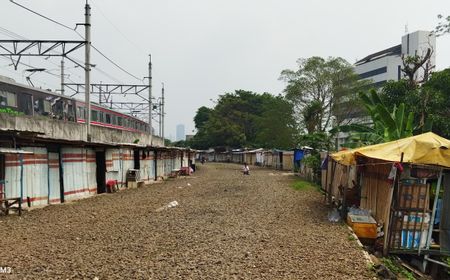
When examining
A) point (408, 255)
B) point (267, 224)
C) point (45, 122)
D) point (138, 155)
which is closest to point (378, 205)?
point (408, 255)

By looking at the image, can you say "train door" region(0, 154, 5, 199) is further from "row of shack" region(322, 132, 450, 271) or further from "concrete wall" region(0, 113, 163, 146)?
"row of shack" region(322, 132, 450, 271)

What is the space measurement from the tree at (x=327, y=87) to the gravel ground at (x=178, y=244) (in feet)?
105

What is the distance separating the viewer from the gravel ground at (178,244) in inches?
281

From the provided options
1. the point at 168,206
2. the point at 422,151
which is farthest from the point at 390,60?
the point at 422,151

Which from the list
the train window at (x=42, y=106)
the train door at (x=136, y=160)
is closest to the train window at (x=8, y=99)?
the train window at (x=42, y=106)

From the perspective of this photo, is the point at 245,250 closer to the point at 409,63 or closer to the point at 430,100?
the point at 430,100

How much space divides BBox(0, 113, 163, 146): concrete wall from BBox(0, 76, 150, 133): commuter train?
3.42 feet

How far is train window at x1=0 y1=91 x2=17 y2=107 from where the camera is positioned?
17.7 metres

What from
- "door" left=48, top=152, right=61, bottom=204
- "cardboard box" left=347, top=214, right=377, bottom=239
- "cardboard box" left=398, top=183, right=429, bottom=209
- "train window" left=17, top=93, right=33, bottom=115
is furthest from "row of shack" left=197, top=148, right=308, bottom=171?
"cardboard box" left=398, top=183, right=429, bottom=209

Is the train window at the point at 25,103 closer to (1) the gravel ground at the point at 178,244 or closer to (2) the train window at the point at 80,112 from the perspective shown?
(2) the train window at the point at 80,112

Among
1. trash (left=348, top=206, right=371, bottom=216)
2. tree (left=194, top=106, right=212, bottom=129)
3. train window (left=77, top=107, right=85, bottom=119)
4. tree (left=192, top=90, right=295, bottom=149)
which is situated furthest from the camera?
tree (left=194, top=106, right=212, bottom=129)

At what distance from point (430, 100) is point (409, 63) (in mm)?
3129

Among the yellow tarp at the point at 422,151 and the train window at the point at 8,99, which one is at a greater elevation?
the train window at the point at 8,99

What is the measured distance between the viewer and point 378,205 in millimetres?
11055
